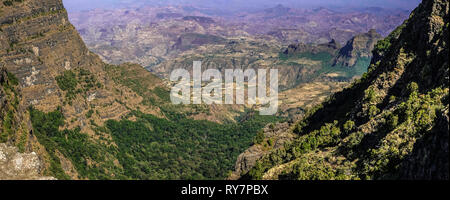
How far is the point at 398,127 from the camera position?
44.6 m

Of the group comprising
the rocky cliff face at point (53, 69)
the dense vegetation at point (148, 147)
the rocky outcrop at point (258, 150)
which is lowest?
the dense vegetation at point (148, 147)

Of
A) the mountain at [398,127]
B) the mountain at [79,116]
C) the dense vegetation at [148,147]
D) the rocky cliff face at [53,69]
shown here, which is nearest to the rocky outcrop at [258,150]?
the mountain at [398,127]

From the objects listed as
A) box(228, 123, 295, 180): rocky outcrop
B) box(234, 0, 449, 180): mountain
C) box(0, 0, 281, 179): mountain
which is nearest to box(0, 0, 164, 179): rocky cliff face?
box(0, 0, 281, 179): mountain

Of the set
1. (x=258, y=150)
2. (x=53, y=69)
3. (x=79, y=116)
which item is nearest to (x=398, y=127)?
(x=258, y=150)

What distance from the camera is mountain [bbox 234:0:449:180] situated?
30.6m

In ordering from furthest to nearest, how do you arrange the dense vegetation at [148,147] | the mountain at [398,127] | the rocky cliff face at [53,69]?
the rocky cliff face at [53,69]
the dense vegetation at [148,147]
the mountain at [398,127]

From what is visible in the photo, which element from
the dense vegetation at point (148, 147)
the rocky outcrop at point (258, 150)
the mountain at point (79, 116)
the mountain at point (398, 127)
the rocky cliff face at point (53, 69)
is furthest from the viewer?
the rocky cliff face at point (53, 69)

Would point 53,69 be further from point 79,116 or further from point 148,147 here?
point 148,147

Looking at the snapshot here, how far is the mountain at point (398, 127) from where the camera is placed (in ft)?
100

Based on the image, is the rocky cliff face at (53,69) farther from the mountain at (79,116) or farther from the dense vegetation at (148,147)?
the dense vegetation at (148,147)

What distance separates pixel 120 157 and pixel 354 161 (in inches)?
3751

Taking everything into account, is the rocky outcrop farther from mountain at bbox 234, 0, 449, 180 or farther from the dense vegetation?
the dense vegetation

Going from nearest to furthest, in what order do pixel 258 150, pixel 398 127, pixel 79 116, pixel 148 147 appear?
pixel 398 127 < pixel 258 150 < pixel 79 116 < pixel 148 147
